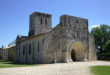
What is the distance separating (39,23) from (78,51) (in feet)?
45.6

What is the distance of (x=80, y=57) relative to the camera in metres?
38.3

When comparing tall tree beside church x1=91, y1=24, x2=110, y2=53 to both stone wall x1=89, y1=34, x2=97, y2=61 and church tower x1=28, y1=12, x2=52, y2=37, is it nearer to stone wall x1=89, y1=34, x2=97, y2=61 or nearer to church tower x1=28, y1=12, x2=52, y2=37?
stone wall x1=89, y1=34, x2=97, y2=61

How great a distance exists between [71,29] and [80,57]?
775 centimetres

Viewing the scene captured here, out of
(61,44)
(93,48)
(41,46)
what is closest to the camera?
(41,46)

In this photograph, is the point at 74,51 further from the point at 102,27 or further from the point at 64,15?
the point at 102,27

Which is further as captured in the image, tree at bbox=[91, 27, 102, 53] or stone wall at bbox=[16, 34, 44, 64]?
tree at bbox=[91, 27, 102, 53]

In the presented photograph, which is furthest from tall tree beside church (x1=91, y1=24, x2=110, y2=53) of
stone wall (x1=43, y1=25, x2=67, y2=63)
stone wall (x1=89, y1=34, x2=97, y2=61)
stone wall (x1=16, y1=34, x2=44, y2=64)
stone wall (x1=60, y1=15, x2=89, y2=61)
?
stone wall (x1=16, y1=34, x2=44, y2=64)

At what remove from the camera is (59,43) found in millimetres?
34062

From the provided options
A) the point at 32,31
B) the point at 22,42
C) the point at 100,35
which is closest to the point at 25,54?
the point at 22,42

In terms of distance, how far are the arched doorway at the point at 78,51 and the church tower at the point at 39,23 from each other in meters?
10.3

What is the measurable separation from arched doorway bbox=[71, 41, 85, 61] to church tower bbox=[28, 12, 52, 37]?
10282 mm

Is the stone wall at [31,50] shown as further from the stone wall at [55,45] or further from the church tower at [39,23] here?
the church tower at [39,23]

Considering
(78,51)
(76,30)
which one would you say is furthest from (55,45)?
(78,51)

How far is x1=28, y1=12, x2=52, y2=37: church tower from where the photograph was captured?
43.4 metres
